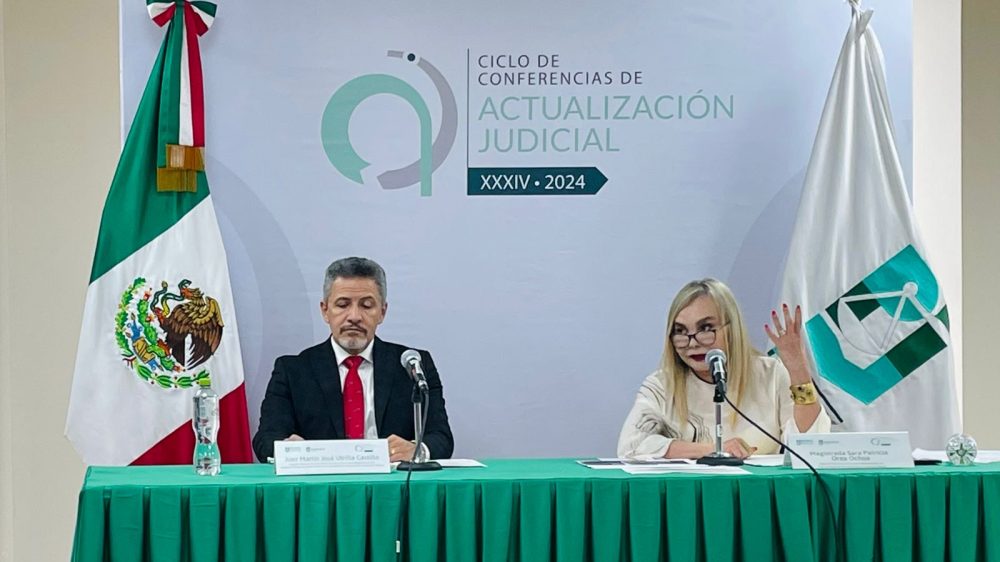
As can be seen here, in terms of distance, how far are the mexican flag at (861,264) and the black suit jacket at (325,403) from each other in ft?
4.97

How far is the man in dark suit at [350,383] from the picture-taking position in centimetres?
437

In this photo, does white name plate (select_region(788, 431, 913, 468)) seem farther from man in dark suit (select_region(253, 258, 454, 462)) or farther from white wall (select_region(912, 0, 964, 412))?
white wall (select_region(912, 0, 964, 412))

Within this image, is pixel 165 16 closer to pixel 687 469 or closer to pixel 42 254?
pixel 42 254

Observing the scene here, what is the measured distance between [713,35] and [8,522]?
3.55 m

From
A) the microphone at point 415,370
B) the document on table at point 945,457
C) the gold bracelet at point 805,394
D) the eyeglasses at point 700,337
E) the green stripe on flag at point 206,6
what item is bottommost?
the document on table at point 945,457

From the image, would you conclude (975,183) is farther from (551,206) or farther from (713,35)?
(551,206)

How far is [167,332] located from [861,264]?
107 inches

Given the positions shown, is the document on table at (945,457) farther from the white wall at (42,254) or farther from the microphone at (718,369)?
the white wall at (42,254)

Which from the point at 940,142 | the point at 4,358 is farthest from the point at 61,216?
the point at 940,142

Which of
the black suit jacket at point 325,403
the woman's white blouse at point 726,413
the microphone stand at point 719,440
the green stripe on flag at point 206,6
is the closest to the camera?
the microphone stand at point 719,440

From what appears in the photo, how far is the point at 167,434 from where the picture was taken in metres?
4.50

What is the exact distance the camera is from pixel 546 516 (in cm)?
315

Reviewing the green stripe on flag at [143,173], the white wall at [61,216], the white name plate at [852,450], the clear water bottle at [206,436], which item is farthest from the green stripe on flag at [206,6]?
the white name plate at [852,450]

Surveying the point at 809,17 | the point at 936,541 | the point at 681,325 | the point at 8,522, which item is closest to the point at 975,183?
the point at 809,17
